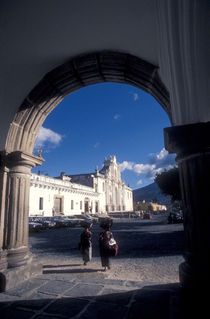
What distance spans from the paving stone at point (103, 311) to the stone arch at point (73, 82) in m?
2.90

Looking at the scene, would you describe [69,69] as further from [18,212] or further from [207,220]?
[207,220]

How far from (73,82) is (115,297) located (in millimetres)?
3925

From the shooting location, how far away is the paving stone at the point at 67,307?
90.7 inches

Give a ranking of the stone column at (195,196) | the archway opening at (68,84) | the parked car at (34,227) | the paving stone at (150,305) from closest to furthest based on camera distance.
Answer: the stone column at (195,196), the paving stone at (150,305), the archway opening at (68,84), the parked car at (34,227)

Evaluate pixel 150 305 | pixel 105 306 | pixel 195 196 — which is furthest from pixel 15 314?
pixel 195 196

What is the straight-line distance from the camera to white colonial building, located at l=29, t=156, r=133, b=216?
26.7 metres

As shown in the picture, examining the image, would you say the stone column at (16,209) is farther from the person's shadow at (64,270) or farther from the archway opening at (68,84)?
the person's shadow at (64,270)

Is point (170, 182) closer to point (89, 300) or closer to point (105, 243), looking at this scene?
point (105, 243)

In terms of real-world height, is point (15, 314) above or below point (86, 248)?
above

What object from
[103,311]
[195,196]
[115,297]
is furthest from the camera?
[115,297]

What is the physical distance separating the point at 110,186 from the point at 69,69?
54.6 m

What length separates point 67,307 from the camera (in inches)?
95.3

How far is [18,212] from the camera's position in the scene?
3.71 meters

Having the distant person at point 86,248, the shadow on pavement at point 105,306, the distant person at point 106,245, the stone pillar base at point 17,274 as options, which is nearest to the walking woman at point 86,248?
the distant person at point 86,248
